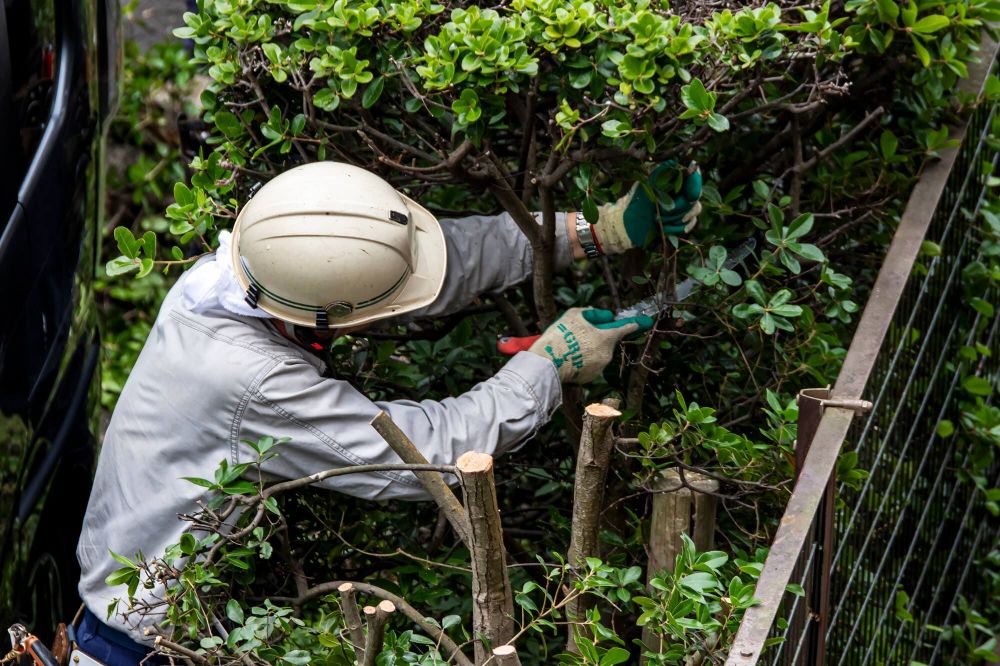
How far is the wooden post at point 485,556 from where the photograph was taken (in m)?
2.25

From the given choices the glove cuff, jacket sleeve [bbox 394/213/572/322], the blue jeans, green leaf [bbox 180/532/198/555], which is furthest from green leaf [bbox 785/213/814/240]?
the blue jeans

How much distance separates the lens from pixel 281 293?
2812mm

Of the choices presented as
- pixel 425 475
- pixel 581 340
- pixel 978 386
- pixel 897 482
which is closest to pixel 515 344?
pixel 581 340

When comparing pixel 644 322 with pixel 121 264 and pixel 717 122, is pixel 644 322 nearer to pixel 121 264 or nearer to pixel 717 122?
pixel 717 122

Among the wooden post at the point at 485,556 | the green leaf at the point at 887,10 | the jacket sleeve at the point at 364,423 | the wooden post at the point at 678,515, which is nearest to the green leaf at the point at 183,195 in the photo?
the jacket sleeve at the point at 364,423

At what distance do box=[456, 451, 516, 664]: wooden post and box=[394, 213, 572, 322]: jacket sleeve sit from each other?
35.9 inches

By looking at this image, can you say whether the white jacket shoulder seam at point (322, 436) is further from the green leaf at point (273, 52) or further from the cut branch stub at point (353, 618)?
the green leaf at point (273, 52)

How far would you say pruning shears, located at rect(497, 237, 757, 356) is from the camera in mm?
3012

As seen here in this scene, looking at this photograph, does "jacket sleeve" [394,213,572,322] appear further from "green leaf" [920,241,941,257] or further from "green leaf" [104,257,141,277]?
"green leaf" [920,241,941,257]

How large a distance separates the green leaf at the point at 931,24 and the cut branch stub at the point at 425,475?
1547mm

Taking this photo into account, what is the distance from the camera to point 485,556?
2350 millimetres

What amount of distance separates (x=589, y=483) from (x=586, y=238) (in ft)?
2.93

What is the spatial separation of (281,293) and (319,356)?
280mm

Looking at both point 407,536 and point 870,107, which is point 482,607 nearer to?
point 407,536
